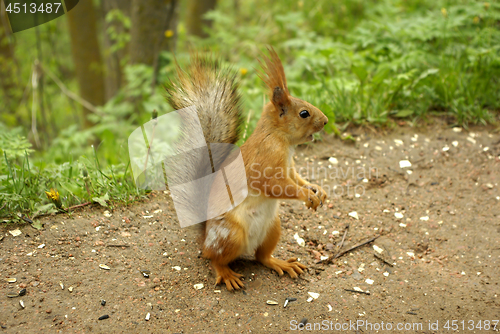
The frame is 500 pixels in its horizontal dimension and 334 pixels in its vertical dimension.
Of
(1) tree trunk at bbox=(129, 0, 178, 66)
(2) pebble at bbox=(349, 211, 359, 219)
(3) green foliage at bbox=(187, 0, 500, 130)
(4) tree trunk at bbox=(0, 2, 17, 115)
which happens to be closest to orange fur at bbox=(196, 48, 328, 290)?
(2) pebble at bbox=(349, 211, 359, 219)

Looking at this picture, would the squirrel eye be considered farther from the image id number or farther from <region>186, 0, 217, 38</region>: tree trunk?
<region>186, 0, 217, 38</region>: tree trunk

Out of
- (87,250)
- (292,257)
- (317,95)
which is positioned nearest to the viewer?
(87,250)

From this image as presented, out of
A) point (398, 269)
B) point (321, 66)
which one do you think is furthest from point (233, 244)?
point (321, 66)

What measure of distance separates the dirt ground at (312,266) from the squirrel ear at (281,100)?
86 cm

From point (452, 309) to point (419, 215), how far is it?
86 centimetres

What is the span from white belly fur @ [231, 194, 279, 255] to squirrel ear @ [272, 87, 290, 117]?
1.58 feet

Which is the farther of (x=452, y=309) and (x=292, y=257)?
(x=292, y=257)

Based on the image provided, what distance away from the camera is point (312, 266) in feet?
7.34

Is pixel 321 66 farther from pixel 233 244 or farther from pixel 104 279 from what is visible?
pixel 104 279

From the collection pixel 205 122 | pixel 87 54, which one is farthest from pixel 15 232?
Result: pixel 87 54

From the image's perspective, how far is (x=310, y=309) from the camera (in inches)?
74.4

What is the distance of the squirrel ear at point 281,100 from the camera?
1.96 metres

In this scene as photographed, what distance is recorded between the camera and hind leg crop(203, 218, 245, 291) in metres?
1.92
